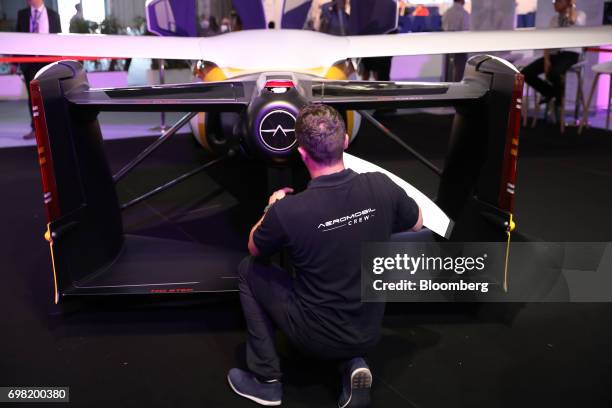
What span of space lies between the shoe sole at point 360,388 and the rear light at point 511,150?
133 cm

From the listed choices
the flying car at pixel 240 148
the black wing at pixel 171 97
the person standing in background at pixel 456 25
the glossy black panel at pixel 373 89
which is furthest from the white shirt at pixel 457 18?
the black wing at pixel 171 97

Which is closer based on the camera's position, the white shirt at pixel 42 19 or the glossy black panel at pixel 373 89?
the glossy black panel at pixel 373 89

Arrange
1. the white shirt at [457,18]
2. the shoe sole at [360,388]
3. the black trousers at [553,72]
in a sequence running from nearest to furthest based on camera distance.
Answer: the shoe sole at [360,388] → the black trousers at [553,72] → the white shirt at [457,18]

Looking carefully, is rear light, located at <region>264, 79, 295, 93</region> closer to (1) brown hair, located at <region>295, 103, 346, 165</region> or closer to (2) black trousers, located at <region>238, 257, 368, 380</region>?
(1) brown hair, located at <region>295, 103, 346, 165</region>

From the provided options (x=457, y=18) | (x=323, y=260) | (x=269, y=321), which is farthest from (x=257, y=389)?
(x=457, y=18)

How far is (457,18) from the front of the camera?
11.4 m

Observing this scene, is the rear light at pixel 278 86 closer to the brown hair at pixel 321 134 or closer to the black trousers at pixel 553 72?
the brown hair at pixel 321 134

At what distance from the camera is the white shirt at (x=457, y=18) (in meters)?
11.4

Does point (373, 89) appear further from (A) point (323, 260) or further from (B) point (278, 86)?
(A) point (323, 260)

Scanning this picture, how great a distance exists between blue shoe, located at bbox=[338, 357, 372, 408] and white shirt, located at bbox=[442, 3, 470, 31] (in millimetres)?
10287

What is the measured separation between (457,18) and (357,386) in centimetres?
1038

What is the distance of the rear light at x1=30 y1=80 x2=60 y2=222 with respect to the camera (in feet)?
9.71

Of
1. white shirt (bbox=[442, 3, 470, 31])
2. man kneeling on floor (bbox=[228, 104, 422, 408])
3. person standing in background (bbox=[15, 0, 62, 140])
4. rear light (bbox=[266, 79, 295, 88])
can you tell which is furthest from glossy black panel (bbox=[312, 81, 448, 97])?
white shirt (bbox=[442, 3, 470, 31])

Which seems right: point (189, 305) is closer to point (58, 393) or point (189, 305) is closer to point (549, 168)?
point (58, 393)
